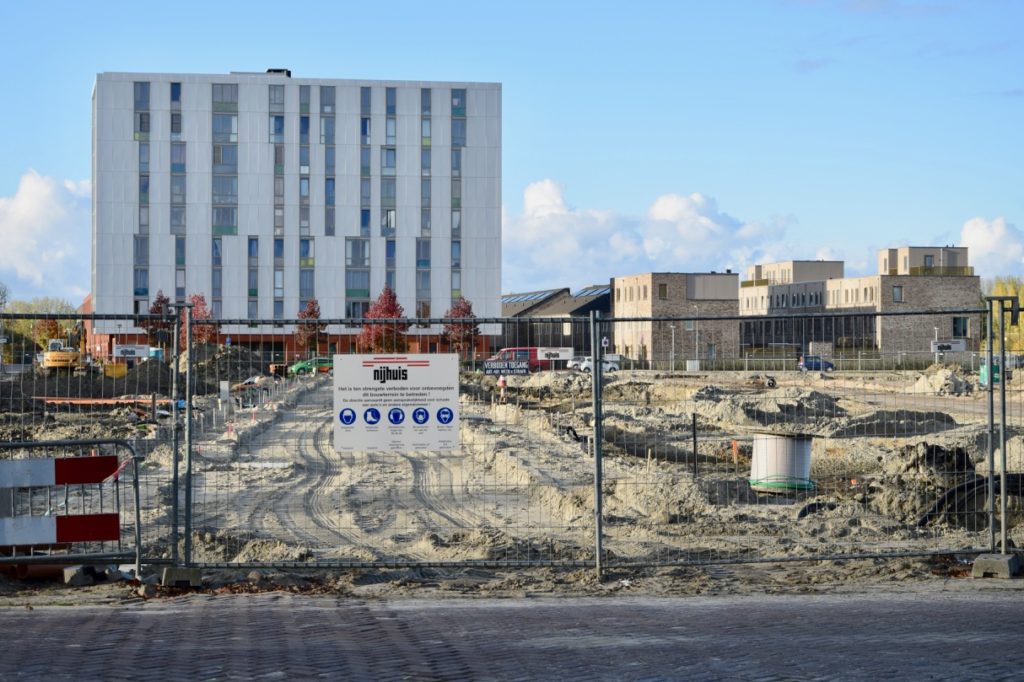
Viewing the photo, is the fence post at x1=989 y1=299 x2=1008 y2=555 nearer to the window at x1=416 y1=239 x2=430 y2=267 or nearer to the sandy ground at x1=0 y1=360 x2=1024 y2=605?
the sandy ground at x1=0 y1=360 x2=1024 y2=605

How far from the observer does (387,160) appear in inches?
3297

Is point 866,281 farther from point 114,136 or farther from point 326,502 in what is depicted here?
point 326,502

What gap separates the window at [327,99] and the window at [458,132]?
362 inches

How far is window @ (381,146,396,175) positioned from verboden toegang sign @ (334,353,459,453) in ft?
244

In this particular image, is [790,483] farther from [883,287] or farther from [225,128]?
[883,287]

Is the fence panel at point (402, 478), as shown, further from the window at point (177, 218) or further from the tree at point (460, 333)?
the window at point (177, 218)

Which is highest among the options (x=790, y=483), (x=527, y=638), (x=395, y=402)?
(x=395, y=402)

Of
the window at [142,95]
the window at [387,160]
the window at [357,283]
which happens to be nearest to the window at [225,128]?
the window at [142,95]

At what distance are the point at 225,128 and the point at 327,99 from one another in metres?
7.77

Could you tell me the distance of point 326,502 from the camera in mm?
17734

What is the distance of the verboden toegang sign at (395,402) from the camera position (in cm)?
1070

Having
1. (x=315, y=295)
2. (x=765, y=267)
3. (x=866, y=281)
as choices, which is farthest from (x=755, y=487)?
(x=765, y=267)

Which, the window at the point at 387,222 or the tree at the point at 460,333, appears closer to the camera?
the tree at the point at 460,333

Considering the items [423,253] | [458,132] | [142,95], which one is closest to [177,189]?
[142,95]
